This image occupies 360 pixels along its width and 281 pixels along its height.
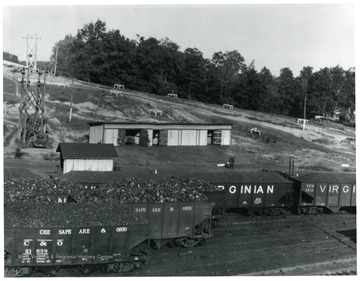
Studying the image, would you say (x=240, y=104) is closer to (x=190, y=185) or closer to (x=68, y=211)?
(x=190, y=185)

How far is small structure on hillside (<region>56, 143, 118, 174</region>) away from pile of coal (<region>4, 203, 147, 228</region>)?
13697 mm

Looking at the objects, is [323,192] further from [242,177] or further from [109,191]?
[109,191]

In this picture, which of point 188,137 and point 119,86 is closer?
point 188,137

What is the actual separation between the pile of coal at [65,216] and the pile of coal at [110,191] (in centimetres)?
157

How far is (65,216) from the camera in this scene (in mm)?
16125

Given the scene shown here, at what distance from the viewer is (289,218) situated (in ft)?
87.6

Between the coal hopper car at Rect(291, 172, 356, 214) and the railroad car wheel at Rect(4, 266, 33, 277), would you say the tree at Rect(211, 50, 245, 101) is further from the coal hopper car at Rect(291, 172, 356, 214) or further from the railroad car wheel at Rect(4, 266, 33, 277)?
the railroad car wheel at Rect(4, 266, 33, 277)

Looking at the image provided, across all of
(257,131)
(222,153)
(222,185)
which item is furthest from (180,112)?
(222,185)

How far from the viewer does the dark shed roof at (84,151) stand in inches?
1210

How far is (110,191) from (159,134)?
26.8 metres

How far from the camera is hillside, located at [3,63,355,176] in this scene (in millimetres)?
42562

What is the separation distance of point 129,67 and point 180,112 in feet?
72.2

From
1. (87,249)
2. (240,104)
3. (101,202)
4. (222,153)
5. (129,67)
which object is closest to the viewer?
(87,249)

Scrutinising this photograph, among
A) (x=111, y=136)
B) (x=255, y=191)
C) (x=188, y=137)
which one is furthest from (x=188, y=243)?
(x=188, y=137)
